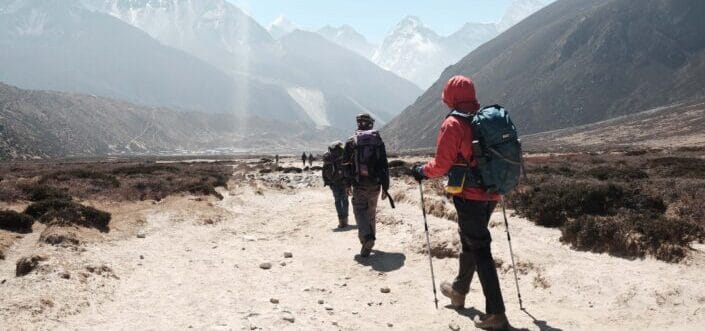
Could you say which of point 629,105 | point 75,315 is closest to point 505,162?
point 75,315

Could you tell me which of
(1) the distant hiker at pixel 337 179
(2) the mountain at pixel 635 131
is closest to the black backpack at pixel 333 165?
(1) the distant hiker at pixel 337 179

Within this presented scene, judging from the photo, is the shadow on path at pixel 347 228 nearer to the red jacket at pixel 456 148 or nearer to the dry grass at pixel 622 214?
the dry grass at pixel 622 214

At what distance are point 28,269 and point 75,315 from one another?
86.0 inches

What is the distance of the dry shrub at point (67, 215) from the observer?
1288 centimetres

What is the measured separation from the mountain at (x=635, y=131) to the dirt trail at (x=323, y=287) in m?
97.9

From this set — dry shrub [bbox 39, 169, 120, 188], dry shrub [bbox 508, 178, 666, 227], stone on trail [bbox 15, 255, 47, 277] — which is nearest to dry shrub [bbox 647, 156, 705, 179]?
dry shrub [bbox 508, 178, 666, 227]

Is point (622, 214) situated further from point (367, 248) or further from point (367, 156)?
point (367, 156)

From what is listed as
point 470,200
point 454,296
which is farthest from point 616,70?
point 470,200

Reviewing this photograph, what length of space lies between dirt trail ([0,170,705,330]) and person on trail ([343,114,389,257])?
732 millimetres

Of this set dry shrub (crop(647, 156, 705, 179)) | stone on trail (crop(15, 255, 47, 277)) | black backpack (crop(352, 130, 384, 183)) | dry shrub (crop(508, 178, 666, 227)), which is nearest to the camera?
stone on trail (crop(15, 255, 47, 277))

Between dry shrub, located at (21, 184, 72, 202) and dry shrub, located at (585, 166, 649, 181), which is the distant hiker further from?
dry shrub, located at (585, 166, 649, 181)

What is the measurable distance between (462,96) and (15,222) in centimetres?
1175

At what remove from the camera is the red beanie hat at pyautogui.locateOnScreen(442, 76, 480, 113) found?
21.2 ft

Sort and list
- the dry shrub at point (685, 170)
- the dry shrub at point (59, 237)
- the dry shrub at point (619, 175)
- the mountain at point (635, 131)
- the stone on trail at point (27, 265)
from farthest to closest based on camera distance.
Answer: the mountain at point (635, 131) → the dry shrub at point (685, 170) → the dry shrub at point (619, 175) → the dry shrub at point (59, 237) → the stone on trail at point (27, 265)
